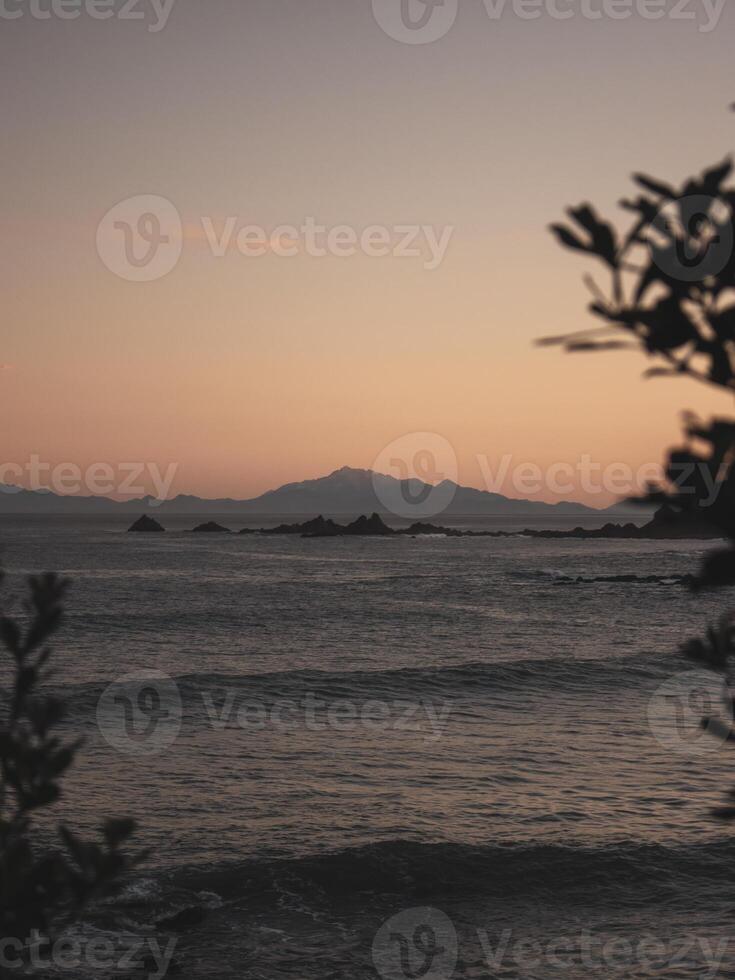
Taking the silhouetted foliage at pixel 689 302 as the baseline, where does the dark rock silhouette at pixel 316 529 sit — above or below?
below

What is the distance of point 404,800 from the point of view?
1666cm

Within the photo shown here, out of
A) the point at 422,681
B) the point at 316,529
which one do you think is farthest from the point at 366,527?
the point at 422,681

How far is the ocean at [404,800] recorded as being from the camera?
11555mm

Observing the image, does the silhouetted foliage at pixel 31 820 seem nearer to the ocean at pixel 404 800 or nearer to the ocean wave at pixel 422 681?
the ocean at pixel 404 800

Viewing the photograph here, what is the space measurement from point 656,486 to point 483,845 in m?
13.6

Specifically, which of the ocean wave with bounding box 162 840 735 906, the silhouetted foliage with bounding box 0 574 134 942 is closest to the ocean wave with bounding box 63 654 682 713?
the ocean wave with bounding box 162 840 735 906

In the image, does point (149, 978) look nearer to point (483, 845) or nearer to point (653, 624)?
point (483, 845)

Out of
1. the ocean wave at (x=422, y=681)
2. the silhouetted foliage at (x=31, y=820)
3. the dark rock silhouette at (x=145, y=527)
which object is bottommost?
the ocean wave at (x=422, y=681)

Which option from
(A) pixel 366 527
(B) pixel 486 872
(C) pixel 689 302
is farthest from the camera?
(A) pixel 366 527

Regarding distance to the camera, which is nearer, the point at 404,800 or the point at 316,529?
the point at 404,800

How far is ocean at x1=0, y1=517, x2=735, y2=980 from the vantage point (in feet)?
37.9

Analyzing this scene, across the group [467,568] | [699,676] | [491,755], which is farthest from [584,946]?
[467,568]

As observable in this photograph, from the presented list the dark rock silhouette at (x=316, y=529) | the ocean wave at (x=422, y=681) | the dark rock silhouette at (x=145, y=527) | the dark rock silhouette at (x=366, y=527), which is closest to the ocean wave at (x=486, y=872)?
the ocean wave at (x=422, y=681)

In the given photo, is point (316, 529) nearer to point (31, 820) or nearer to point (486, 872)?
point (486, 872)
